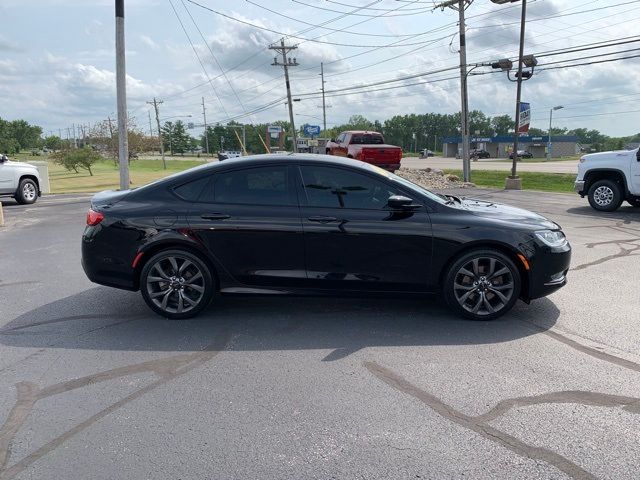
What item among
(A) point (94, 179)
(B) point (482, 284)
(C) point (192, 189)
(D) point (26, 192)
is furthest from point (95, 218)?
(A) point (94, 179)

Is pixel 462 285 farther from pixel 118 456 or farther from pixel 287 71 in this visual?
pixel 287 71

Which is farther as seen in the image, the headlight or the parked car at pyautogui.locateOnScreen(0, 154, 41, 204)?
the parked car at pyautogui.locateOnScreen(0, 154, 41, 204)

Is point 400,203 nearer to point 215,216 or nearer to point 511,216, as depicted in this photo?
point 511,216

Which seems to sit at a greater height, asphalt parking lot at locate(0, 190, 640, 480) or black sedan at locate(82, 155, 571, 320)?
black sedan at locate(82, 155, 571, 320)

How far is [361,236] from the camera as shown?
4.90m

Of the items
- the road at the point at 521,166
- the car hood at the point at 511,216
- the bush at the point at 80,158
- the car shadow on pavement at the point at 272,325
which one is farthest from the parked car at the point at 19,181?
the bush at the point at 80,158

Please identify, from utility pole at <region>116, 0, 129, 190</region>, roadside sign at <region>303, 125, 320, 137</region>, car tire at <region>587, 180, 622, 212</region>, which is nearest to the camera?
car tire at <region>587, 180, 622, 212</region>

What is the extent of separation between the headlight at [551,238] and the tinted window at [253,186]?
2.48m

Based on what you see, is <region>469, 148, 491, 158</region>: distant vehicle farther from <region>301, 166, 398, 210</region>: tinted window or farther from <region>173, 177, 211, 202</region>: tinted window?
<region>173, 177, 211, 202</region>: tinted window

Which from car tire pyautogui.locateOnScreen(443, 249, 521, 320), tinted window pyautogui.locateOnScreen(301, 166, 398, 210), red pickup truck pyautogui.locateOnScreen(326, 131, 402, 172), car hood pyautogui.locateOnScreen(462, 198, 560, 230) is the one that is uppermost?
red pickup truck pyautogui.locateOnScreen(326, 131, 402, 172)

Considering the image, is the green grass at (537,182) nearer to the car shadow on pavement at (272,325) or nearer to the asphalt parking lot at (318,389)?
the asphalt parking lot at (318,389)

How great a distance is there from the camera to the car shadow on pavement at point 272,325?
4.52 metres

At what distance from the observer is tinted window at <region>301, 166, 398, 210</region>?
5000 millimetres

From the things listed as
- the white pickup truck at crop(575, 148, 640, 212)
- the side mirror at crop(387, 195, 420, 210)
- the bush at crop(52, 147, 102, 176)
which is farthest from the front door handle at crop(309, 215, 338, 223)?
the bush at crop(52, 147, 102, 176)
